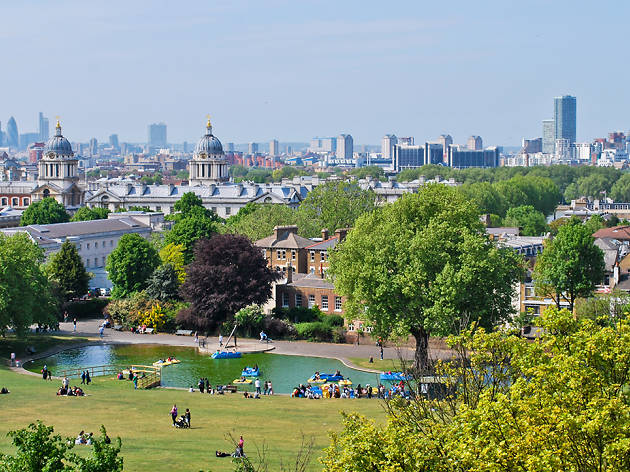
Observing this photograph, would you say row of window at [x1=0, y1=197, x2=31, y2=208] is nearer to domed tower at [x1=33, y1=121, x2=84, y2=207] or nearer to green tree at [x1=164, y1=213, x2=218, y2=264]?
domed tower at [x1=33, y1=121, x2=84, y2=207]

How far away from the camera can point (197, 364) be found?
53.8 meters

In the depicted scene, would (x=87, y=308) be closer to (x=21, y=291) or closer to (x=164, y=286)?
(x=164, y=286)

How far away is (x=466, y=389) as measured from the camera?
25.6 meters

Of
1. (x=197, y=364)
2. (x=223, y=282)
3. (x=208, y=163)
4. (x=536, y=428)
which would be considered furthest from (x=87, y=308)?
(x=208, y=163)

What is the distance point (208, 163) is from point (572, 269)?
108 metres

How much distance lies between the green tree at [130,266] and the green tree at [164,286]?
→ 3.29 meters

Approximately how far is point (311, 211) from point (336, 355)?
40563 mm

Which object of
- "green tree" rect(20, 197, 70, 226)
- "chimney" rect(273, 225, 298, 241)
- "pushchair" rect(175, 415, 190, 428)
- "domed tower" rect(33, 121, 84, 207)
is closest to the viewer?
"pushchair" rect(175, 415, 190, 428)

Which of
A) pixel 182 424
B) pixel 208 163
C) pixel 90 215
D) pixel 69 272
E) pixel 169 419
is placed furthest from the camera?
pixel 208 163

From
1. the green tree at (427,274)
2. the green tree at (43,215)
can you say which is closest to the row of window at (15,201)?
the green tree at (43,215)

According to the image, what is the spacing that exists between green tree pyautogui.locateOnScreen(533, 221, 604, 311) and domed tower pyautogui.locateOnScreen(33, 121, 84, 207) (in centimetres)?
9310

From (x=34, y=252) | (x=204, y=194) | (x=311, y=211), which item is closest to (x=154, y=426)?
(x=34, y=252)

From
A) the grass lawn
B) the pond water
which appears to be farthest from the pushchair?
the pond water

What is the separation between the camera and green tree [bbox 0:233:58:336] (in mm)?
54062
